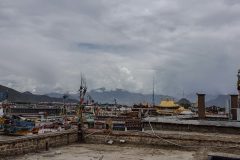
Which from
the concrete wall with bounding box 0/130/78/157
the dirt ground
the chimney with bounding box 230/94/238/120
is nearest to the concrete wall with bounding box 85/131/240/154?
the dirt ground

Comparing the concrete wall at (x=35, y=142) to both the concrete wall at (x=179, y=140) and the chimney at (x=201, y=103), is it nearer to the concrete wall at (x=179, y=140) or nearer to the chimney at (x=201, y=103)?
the concrete wall at (x=179, y=140)

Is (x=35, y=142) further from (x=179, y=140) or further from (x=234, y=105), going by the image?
(x=234, y=105)

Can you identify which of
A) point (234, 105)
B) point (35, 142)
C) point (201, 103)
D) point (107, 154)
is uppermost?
point (201, 103)

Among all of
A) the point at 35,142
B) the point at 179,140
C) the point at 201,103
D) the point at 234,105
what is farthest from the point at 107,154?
the point at 234,105

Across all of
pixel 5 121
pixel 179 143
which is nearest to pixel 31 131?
pixel 5 121

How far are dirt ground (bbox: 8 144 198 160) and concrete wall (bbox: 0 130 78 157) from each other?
1.17ft

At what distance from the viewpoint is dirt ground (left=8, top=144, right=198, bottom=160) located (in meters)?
14.3

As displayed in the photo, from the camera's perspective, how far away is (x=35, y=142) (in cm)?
1537

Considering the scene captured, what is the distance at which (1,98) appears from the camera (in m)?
32.6

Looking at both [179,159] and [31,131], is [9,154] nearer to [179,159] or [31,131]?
[179,159]

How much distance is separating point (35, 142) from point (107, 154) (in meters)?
3.00

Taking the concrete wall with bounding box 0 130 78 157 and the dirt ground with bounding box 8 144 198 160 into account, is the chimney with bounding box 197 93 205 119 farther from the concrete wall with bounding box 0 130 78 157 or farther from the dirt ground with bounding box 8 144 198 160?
the concrete wall with bounding box 0 130 78 157

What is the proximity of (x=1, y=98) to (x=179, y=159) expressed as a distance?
73.1 feet

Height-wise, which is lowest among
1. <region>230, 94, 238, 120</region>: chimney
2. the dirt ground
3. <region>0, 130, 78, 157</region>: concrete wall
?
the dirt ground
